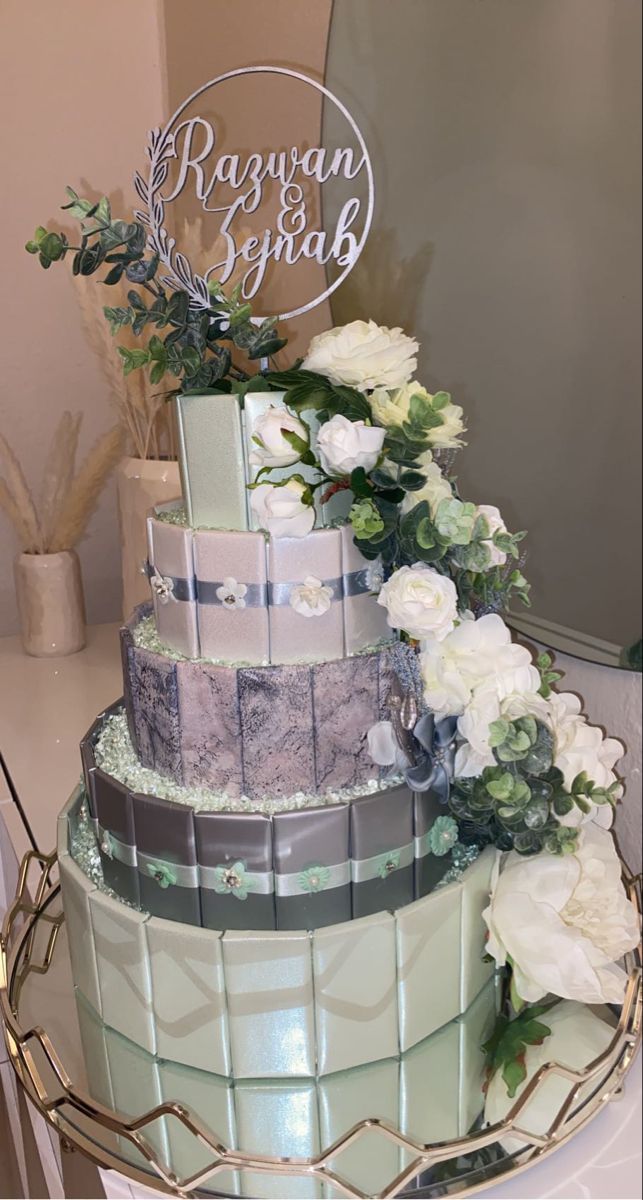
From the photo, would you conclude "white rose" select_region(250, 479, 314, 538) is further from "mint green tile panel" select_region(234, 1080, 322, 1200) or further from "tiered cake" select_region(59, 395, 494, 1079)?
"mint green tile panel" select_region(234, 1080, 322, 1200)

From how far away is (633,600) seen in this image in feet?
2.61

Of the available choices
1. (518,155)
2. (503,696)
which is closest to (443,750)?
(503,696)

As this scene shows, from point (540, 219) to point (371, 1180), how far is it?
752mm

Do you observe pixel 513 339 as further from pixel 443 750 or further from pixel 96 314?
pixel 96 314

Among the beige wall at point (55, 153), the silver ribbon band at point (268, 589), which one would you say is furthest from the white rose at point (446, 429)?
the beige wall at point (55, 153)

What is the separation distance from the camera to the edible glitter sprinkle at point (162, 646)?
2.26 ft

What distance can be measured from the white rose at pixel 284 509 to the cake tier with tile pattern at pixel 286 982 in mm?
276

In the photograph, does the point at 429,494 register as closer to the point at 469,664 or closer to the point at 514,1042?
the point at 469,664

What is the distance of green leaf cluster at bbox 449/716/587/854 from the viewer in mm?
665

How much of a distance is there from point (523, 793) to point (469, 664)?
10 centimetres

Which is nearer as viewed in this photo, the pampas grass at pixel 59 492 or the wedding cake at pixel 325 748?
the wedding cake at pixel 325 748

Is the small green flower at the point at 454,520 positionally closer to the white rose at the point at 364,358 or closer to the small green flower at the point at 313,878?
the white rose at the point at 364,358

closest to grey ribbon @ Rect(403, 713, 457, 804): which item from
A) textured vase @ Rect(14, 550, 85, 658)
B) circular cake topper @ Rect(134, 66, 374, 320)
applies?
circular cake topper @ Rect(134, 66, 374, 320)

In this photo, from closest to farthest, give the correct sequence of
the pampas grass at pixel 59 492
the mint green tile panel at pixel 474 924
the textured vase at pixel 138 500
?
the mint green tile panel at pixel 474 924
the textured vase at pixel 138 500
the pampas grass at pixel 59 492
